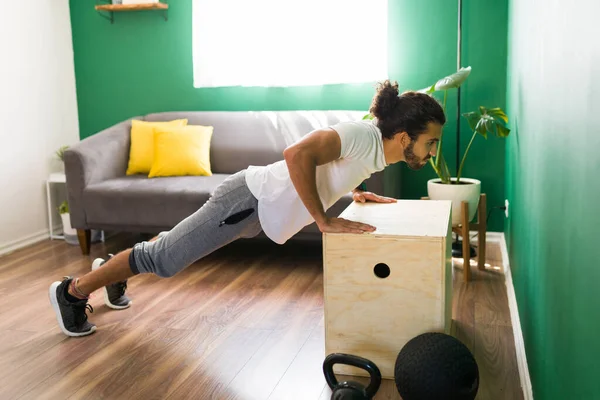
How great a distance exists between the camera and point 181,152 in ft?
12.3

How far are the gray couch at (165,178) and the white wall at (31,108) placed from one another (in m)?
0.54

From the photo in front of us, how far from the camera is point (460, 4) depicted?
3457 mm

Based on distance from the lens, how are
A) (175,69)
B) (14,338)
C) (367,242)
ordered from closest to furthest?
(367,242), (14,338), (175,69)

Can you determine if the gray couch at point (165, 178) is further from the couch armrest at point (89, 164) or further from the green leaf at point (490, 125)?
the green leaf at point (490, 125)

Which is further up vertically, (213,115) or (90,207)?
(213,115)

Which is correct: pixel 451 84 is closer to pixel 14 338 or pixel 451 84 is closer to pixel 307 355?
pixel 307 355

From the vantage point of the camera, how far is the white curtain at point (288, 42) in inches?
150

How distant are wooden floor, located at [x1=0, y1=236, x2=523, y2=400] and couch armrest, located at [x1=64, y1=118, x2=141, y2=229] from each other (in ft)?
1.21

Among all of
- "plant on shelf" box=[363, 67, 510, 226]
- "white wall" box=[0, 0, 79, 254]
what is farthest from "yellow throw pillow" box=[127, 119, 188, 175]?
"plant on shelf" box=[363, 67, 510, 226]

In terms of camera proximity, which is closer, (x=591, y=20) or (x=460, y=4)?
(x=591, y=20)

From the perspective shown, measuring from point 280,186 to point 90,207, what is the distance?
6.26ft

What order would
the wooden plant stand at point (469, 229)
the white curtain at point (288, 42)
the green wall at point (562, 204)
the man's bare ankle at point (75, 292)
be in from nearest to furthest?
the green wall at point (562, 204)
the man's bare ankle at point (75, 292)
the wooden plant stand at point (469, 229)
the white curtain at point (288, 42)

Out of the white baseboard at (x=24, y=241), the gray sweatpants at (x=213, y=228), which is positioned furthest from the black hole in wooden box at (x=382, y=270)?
the white baseboard at (x=24, y=241)

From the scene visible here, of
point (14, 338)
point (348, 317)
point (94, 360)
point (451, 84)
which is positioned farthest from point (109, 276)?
point (451, 84)
